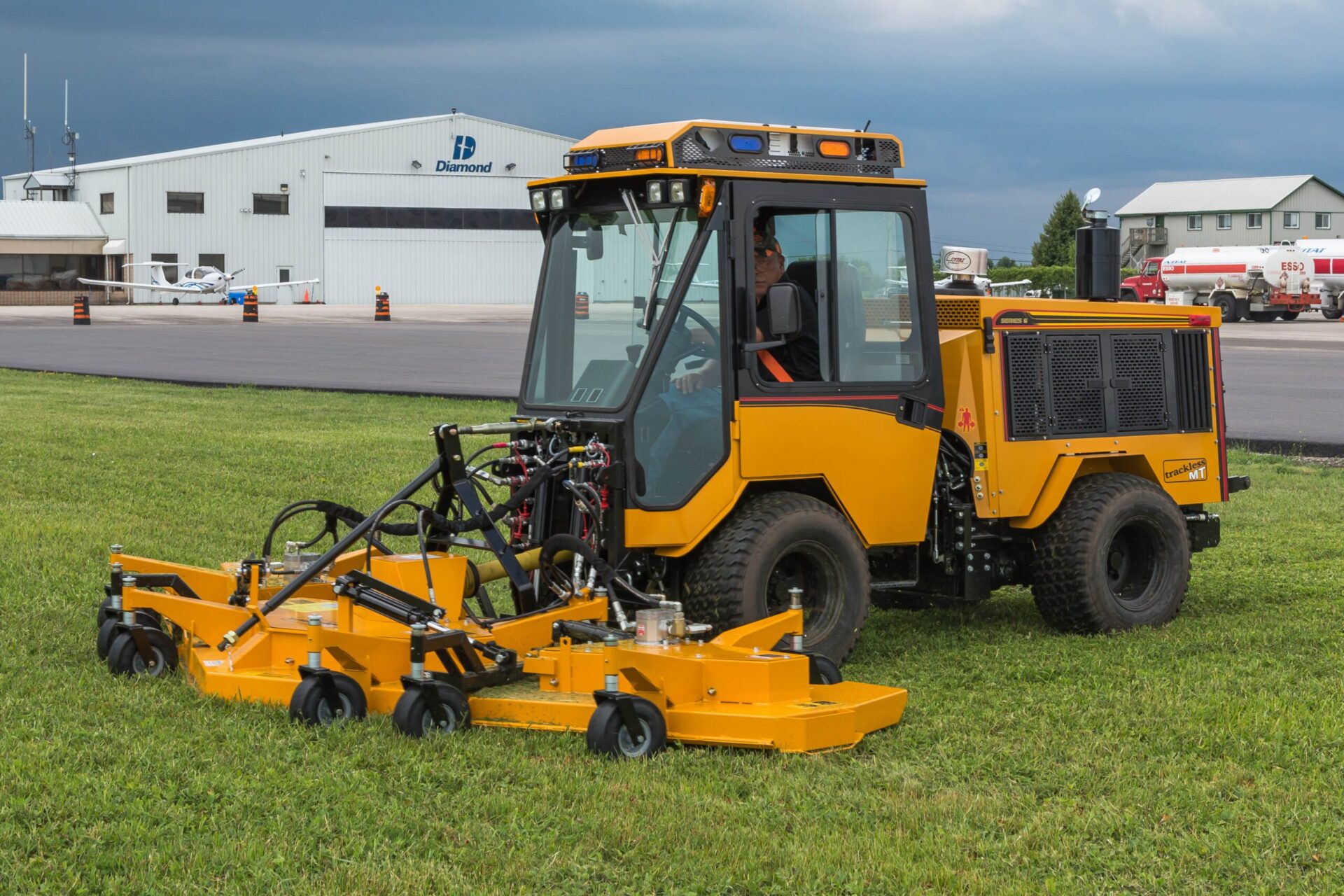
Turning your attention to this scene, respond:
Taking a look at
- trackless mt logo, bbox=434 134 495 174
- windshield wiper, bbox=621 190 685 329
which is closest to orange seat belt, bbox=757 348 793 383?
windshield wiper, bbox=621 190 685 329

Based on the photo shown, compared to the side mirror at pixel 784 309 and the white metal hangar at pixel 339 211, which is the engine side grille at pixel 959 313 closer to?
the side mirror at pixel 784 309

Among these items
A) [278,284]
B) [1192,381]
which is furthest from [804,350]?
[278,284]

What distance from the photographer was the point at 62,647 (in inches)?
280

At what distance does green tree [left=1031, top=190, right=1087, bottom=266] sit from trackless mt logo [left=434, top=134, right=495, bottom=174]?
37672 mm

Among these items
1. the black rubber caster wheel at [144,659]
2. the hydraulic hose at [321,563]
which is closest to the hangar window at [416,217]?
the black rubber caster wheel at [144,659]

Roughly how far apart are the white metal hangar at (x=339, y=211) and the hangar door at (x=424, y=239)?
65 millimetres

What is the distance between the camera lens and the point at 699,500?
21.7 ft

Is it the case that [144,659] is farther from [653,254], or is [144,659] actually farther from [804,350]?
[804,350]

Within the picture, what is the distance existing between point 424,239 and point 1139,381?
67361 millimetres

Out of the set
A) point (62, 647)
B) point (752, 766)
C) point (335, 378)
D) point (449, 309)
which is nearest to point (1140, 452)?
point (752, 766)

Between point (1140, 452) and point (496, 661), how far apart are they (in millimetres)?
4042

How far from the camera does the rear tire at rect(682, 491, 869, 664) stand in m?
6.52

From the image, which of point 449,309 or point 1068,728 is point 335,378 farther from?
point 449,309

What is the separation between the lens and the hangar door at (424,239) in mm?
72938
